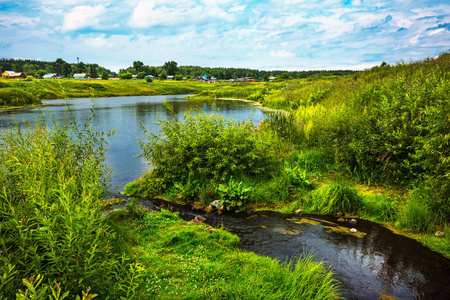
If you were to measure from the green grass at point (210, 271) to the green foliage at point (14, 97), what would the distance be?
4762cm

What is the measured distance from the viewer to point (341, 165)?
374 inches

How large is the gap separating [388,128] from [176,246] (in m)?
7.08

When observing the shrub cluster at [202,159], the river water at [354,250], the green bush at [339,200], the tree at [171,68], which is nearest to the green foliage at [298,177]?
the shrub cluster at [202,159]

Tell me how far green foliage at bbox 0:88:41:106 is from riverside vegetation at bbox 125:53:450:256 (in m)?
43.8

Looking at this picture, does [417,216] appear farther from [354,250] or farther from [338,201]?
[354,250]

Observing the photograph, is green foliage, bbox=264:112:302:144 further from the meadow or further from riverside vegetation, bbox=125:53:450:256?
riverside vegetation, bbox=125:53:450:256

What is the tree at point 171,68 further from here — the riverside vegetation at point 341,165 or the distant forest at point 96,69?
the riverside vegetation at point 341,165

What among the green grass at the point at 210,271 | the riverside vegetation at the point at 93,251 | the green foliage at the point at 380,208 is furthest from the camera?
the green foliage at the point at 380,208

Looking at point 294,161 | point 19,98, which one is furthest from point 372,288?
point 19,98

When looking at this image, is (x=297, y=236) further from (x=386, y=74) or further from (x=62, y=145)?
(x=386, y=74)

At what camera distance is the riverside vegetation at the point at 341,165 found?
6.68m

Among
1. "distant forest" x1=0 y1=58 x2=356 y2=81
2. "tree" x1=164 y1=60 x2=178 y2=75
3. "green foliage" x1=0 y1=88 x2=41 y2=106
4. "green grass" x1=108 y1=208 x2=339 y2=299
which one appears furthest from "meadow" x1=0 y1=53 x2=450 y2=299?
"tree" x1=164 y1=60 x2=178 y2=75

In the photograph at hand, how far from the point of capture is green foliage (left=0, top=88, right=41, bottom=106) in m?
41.4

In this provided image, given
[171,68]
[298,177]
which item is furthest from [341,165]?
[171,68]
